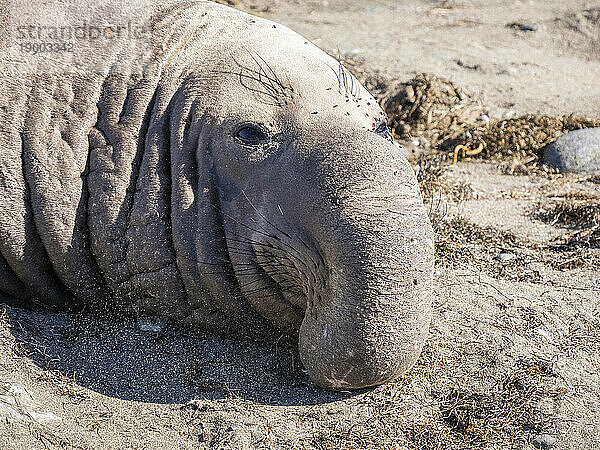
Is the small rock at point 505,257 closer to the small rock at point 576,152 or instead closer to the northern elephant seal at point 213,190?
the northern elephant seal at point 213,190

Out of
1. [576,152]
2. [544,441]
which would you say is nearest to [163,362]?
[544,441]

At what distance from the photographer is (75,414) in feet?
10.3

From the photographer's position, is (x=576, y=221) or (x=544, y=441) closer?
(x=544, y=441)

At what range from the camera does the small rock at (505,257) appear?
458 cm

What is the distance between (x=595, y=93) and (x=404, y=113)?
230 cm

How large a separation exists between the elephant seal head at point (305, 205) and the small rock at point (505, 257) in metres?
1.43

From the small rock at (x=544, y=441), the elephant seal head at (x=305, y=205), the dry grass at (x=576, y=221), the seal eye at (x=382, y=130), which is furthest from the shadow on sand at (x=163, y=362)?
the dry grass at (x=576, y=221)

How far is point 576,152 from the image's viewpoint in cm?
609

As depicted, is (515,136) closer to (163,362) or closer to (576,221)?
(576,221)

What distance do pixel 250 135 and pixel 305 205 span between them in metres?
0.43

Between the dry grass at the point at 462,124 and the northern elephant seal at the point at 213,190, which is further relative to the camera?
the dry grass at the point at 462,124

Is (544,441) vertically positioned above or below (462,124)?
below

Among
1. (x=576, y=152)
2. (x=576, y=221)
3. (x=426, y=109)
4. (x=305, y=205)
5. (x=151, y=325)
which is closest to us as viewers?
(x=305, y=205)

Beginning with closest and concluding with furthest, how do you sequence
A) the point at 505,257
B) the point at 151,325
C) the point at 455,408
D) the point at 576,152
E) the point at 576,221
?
1. the point at 455,408
2. the point at 151,325
3. the point at 505,257
4. the point at 576,221
5. the point at 576,152
